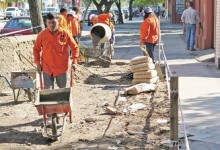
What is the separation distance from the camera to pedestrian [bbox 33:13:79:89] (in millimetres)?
8688

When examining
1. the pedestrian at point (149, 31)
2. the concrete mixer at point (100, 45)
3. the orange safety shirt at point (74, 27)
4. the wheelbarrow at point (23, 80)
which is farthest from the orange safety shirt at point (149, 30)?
the wheelbarrow at point (23, 80)

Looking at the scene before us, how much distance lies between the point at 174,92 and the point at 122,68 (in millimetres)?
11217

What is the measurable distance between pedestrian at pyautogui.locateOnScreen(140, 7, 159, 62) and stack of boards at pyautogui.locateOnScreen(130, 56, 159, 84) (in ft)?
4.91

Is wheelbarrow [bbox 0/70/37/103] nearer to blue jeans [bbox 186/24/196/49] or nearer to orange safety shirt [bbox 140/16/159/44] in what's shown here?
orange safety shirt [bbox 140/16/159/44]

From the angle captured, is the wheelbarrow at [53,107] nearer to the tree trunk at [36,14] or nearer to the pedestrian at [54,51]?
the pedestrian at [54,51]

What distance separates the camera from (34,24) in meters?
16.0

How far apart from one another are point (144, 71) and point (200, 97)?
2.16 metres

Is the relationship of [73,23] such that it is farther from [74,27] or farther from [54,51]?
[54,51]

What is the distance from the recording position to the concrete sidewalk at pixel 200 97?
737cm

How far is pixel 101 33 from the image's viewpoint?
17.2 meters

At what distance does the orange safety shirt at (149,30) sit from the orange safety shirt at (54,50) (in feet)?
17.6

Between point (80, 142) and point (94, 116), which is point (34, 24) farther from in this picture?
point (80, 142)

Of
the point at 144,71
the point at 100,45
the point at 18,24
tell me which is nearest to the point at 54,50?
the point at 144,71

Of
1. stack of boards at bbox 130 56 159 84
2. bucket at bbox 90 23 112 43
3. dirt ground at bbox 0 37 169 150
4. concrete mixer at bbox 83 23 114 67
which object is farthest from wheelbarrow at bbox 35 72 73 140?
bucket at bbox 90 23 112 43
